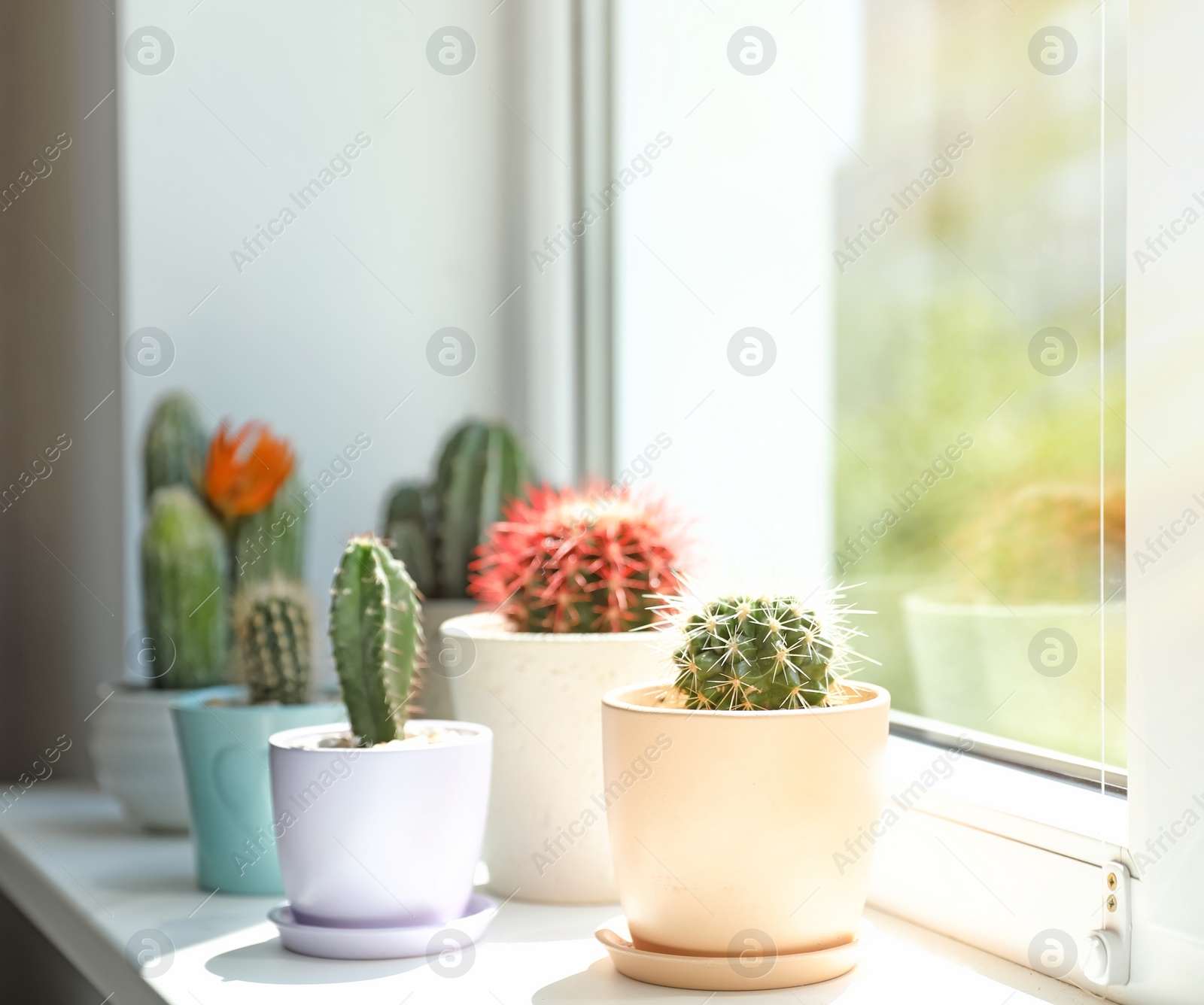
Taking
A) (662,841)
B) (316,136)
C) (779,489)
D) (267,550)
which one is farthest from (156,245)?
(662,841)

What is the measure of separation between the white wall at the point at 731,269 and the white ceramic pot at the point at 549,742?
0.30 m

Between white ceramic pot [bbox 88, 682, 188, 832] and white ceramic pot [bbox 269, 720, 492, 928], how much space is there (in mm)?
350

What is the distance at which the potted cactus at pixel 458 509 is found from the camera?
3.39ft

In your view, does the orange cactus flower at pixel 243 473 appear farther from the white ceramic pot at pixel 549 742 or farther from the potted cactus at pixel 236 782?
the white ceramic pot at pixel 549 742

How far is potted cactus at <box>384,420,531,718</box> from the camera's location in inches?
40.7

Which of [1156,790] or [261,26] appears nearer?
[1156,790]

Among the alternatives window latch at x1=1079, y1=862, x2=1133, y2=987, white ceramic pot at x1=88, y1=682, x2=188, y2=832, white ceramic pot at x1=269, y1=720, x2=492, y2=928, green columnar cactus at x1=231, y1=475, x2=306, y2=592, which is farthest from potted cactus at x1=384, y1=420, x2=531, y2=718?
window latch at x1=1079, y1=862, x2=1133, y2=987

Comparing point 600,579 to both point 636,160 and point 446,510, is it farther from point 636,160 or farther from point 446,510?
point 636,160

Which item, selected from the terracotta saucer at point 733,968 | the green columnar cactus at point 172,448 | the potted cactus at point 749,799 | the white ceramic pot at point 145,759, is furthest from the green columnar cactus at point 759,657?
the green columnar cactus at point 172,448

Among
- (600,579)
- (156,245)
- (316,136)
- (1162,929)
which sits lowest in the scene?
(1162,929)

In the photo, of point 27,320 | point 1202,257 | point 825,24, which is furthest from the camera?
point 27,320

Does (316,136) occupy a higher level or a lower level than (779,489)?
higher

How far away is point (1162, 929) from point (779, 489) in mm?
578

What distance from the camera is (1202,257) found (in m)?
0.54
